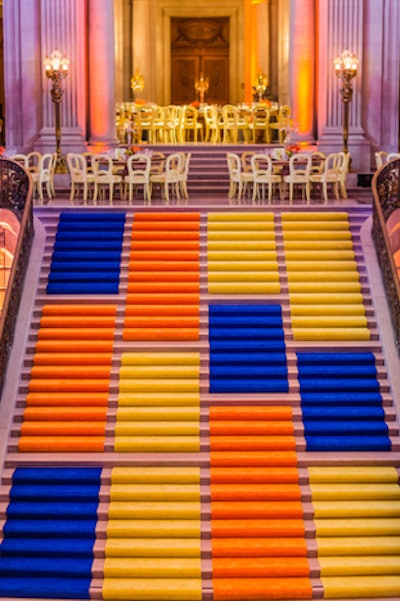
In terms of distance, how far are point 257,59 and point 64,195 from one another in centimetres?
1239

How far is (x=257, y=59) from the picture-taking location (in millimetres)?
28266

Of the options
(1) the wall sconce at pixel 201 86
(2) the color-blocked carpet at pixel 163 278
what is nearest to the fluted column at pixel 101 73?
(2) the color-blocked carpet at pixel 163 278

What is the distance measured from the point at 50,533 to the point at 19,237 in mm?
4186

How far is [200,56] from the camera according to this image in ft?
102

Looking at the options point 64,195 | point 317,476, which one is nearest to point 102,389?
point 317,476

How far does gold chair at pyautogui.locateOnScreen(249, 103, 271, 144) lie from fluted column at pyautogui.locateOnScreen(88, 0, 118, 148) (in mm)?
4812

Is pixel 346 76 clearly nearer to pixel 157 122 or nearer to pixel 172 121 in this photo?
pixel 172 121

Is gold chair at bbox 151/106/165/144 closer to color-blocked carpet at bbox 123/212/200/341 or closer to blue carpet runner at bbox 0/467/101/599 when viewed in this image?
color-blocked carpet at bbox 123/212/200/341

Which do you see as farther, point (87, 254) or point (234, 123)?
point (234, 123)

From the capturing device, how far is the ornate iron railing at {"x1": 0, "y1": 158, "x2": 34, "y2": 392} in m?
11.2

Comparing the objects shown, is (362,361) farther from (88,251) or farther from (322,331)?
(88,251)

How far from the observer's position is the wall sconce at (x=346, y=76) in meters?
18.1

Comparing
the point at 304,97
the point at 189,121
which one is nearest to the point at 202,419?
the point at 304,97

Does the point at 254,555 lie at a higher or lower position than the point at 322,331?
lower
